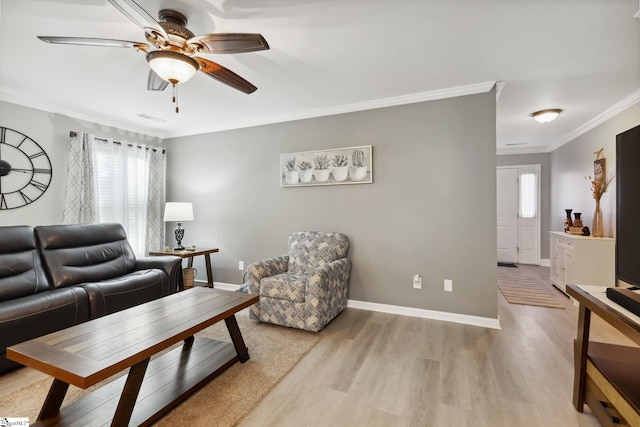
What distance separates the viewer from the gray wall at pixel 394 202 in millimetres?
2854

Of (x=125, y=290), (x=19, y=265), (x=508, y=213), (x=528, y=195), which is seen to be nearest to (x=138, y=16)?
(x=125, y=290)

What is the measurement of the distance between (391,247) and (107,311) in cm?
283

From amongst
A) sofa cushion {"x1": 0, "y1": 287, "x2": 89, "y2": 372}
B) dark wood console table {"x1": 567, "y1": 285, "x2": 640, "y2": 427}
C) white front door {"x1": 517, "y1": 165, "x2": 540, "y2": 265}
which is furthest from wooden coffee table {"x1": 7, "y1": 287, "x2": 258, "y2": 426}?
white front door {"x1": 517, "y1": 165, "x2": 540, "y2": 265}

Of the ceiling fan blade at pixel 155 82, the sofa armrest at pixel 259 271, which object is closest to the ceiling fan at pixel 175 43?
the ceiling fan blade at pixel 155 82

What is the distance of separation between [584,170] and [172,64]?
555cm

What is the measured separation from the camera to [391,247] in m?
3.19

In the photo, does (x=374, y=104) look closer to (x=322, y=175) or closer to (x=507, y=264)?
(x=322, y=175)

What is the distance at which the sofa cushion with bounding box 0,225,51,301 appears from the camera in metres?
2.29

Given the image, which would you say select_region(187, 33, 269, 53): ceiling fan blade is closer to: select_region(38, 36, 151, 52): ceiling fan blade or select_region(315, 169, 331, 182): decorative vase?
select_region(38, 36, 151, 52): ceiling fan blade

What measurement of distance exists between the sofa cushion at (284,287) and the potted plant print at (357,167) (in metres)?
1.34

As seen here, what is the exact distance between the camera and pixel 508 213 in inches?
236

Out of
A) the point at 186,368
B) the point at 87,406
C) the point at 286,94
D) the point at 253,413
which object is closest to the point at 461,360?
the point at 253,413

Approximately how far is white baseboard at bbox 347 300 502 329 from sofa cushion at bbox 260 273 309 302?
0.91 meters

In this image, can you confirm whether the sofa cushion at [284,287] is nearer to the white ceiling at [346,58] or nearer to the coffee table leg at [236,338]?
the coffee table leg at [236,338]
